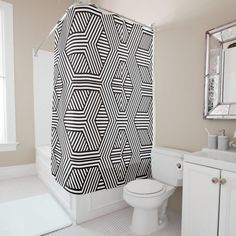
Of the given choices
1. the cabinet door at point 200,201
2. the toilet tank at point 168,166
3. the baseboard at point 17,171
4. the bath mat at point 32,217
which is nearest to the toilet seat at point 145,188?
the toilet tank at point 168,166

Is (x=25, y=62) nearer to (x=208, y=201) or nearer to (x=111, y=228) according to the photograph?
(x=111, y=228)

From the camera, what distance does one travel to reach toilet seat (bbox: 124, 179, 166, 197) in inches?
67.2

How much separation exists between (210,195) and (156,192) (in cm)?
48

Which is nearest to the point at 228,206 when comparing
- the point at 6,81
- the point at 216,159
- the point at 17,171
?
the point at 216,159

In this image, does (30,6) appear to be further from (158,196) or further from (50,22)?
(158,196)

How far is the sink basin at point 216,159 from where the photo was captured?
1.27 meters

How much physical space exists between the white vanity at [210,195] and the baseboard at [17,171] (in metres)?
2.64

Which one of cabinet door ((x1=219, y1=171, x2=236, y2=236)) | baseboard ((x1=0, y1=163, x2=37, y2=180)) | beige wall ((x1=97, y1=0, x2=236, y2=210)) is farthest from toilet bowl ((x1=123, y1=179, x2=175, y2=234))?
baseboard ((x1=0, y1=163, x2=37, y2=180))

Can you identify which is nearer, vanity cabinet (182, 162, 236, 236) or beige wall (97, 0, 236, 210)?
vanity cabinet (182, 162, 236, 236)

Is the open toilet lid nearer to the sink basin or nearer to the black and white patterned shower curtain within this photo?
the black and white patterned shower curtain

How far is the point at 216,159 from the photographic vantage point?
4.47 feet

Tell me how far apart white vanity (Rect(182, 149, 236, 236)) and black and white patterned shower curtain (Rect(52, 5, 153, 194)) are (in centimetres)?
79

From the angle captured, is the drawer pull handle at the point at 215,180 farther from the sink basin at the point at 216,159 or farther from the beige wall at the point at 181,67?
the beige wall at the point at 181,67

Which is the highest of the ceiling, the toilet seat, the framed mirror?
the ceiling
